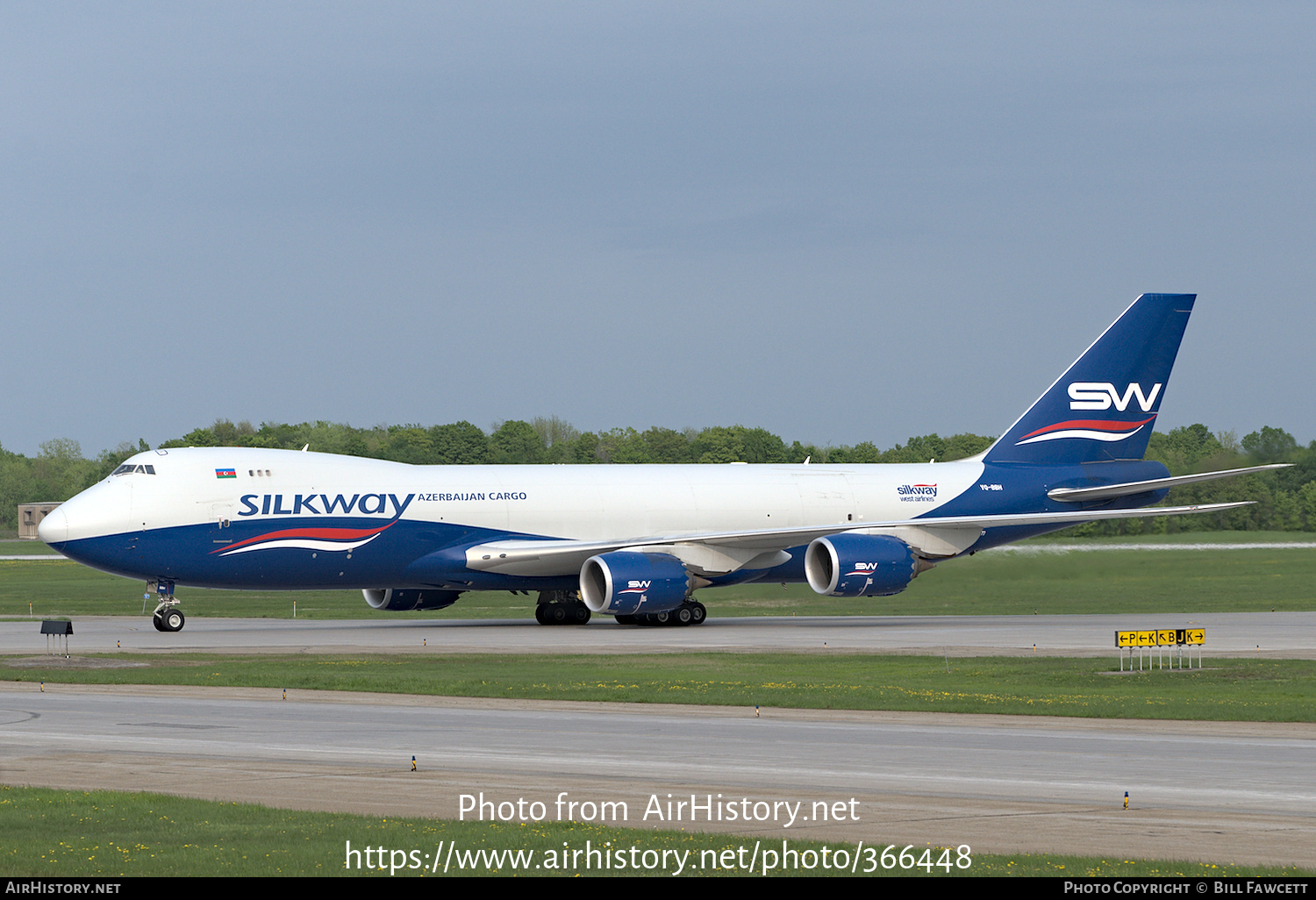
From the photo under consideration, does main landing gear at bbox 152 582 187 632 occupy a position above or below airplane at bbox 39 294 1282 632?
below

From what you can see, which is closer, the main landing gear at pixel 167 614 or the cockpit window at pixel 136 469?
the cockpit window at pixel 136 469

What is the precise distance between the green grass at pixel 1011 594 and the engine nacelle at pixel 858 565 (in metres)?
6.77

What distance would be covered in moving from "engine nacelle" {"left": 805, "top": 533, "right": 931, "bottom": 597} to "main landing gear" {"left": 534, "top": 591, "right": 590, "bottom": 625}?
709cm

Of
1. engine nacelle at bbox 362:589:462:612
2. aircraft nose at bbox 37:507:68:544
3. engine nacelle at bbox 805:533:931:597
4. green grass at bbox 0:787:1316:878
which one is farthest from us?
engine nacelle at bbox 362:589:462:612

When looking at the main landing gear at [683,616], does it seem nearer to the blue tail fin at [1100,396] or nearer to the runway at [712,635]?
the runway at [712,635]

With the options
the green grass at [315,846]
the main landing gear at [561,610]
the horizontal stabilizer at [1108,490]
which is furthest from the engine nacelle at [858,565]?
the green grass at [315,846]

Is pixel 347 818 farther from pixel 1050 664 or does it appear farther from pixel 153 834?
pixel 1050 664

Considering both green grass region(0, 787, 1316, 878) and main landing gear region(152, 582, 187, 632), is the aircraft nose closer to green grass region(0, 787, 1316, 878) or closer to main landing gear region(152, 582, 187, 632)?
main landing gear region(152, 582, 187, 632)

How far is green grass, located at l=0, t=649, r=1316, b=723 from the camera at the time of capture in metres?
24.5

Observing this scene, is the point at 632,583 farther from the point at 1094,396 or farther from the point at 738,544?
the point at 1094,396

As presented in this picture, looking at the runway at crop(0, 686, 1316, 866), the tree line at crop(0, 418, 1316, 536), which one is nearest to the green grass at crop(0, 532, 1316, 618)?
the tree line at crop(0, 418, 1316, 536)

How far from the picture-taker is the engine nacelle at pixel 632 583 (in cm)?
4334

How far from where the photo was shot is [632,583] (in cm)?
4347
